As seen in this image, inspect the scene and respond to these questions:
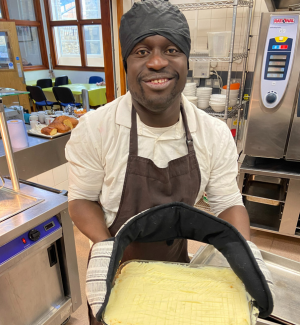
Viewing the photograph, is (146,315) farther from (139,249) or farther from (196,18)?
(196,18)

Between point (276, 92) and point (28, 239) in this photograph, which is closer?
point (28, 239)

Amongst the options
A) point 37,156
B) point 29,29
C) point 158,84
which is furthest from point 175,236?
point 29,29

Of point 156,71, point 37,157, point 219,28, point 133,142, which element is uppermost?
point 219,28

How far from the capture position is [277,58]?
6.33 feet

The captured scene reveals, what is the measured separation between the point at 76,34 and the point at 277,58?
22.2ft

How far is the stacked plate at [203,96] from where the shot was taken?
2600mm

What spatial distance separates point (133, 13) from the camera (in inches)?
32.9

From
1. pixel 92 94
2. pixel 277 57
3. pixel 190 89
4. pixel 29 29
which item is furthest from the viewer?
pixel 29 29

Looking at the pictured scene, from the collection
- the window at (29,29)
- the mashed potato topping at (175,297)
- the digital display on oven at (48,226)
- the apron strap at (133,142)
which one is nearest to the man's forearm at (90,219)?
the mashed potato topping at (175,297)

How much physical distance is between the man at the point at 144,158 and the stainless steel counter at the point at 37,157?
1.11 meters

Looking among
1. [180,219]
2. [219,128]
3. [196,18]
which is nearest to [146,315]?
[180,219]

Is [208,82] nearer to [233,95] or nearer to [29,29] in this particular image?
[233,95]

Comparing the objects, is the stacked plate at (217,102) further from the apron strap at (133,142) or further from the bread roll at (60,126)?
the apron strap at (133,142)

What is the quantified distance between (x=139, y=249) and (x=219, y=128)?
542 millimetres
